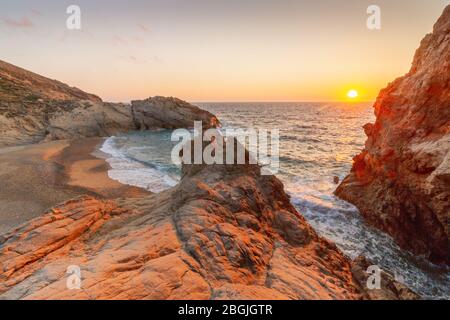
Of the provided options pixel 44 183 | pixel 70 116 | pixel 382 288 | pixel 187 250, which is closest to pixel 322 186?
pixel 382 288

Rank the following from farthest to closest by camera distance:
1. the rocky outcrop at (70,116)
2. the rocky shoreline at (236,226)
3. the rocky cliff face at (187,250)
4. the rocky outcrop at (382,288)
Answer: the rocky outcrop at (70,116) → the rocky outcrop at (382,288) → the rocky shoreline at (236,226) → the rocky cliff face at (187,250)

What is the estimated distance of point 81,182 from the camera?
18281mm

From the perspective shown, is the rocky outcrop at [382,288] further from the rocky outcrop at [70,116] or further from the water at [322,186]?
the rocky outcrop at [70,116]

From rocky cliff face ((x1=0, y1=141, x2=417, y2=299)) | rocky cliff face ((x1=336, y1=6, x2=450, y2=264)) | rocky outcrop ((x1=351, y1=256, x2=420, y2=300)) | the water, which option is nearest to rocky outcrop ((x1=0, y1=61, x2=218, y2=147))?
the water

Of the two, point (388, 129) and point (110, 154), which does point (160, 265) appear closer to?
point (388, 129)

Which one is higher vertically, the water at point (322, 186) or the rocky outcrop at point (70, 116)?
the rocky outcrop at point (70, 116)

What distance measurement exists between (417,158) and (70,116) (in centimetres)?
4888

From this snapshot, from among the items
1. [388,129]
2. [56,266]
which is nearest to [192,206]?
[56,266]

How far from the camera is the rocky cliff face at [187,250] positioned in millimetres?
4852

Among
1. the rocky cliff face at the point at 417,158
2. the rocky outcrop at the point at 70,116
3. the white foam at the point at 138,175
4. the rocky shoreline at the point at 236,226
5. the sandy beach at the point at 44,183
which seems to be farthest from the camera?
the rocky outcrop at the point at 70,116

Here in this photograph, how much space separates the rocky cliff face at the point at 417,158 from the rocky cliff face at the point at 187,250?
19.0 feet

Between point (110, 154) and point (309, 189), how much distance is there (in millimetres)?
21672

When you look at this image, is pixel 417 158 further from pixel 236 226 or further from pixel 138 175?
pixel 138 175

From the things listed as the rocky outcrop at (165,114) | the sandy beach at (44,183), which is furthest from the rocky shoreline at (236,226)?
the rocky outcrop at (165,114)
